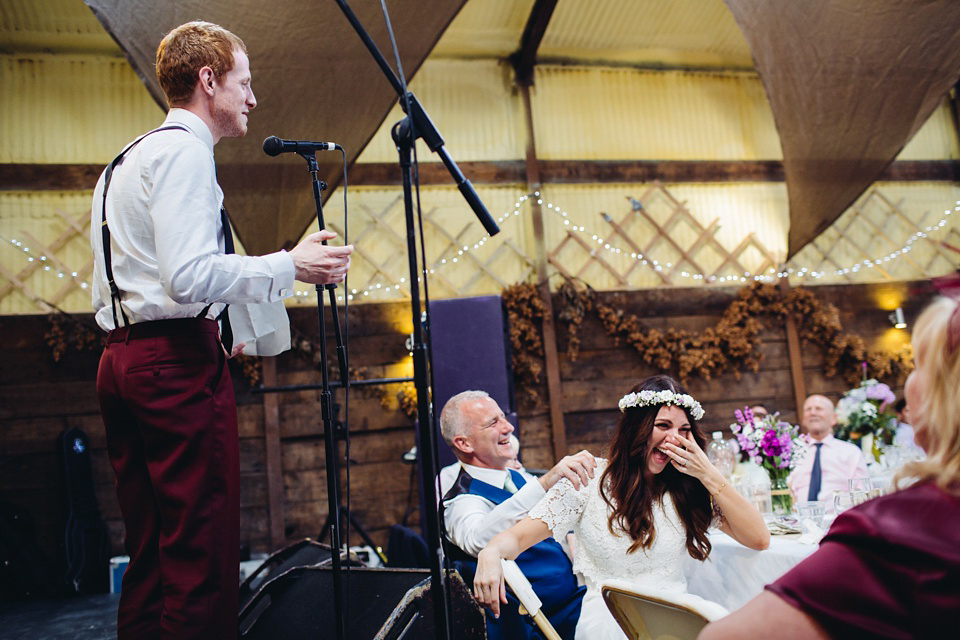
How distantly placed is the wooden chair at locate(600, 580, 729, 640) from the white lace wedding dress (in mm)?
628

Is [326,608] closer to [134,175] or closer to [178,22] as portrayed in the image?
[134,175]

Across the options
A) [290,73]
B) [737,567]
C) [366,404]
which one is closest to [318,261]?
[737,567]

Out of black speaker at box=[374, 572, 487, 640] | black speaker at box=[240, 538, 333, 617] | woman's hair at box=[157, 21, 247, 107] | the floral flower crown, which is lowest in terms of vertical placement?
black speaker at box=[240, 538, 333, 617]

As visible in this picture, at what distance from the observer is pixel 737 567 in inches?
76.1

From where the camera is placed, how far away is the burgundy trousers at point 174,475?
1.35 m

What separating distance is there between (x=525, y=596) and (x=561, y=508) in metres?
0.41

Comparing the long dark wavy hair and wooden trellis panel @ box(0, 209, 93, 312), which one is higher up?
wooden trellis panel @ box(0, 209, 93, 312)

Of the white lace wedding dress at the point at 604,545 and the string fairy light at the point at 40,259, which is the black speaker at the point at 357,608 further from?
the string fairy light at the point at 40,259

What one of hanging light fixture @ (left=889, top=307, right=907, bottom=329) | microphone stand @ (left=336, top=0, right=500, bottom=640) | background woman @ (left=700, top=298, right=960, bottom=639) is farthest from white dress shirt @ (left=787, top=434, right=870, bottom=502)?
hanging light fixture @ (left=889, top=307, right=907, bottom=329)

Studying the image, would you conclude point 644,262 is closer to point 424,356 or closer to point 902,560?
point 424,356

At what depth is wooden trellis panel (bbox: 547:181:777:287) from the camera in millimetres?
6316

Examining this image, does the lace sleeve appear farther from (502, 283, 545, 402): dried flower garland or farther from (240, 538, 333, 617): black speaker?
(502, 283, 545, 402): dried flower garland

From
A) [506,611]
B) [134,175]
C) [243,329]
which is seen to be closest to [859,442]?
[506,611]

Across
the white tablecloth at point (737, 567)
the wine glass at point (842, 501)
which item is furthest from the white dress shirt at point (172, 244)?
the wine glass at point (842, 501)
